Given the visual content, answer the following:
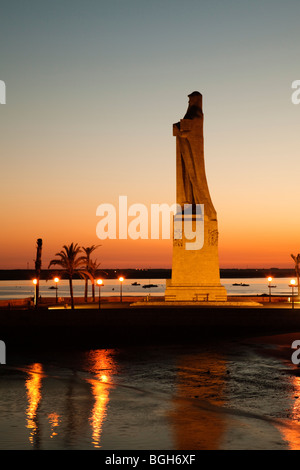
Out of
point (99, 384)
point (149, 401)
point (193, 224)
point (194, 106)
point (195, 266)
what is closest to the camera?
point (149, 401)

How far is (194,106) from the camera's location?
40969 millimetres

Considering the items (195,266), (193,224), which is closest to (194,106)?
(193,224)

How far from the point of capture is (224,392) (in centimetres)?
1274

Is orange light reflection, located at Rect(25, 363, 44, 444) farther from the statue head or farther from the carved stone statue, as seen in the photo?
the statue head

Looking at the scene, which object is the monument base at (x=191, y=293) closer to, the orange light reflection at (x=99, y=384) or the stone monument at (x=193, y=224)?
the stone monument at (x=193, y=224)

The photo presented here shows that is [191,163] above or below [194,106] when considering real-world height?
below

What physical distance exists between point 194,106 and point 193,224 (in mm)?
8480

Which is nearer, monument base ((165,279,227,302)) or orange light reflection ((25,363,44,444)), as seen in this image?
orange light reflection ((25,363,44,444))

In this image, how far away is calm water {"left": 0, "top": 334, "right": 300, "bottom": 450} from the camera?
8.93 metres

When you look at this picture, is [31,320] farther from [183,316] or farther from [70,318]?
[183,316]

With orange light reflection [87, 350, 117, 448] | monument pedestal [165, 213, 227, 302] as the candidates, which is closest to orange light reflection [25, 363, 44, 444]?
orange light reflection [87, 350, 117, 448]

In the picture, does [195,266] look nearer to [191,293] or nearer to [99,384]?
[191,293]

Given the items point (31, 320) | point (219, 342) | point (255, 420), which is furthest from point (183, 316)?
point (255, 420)
